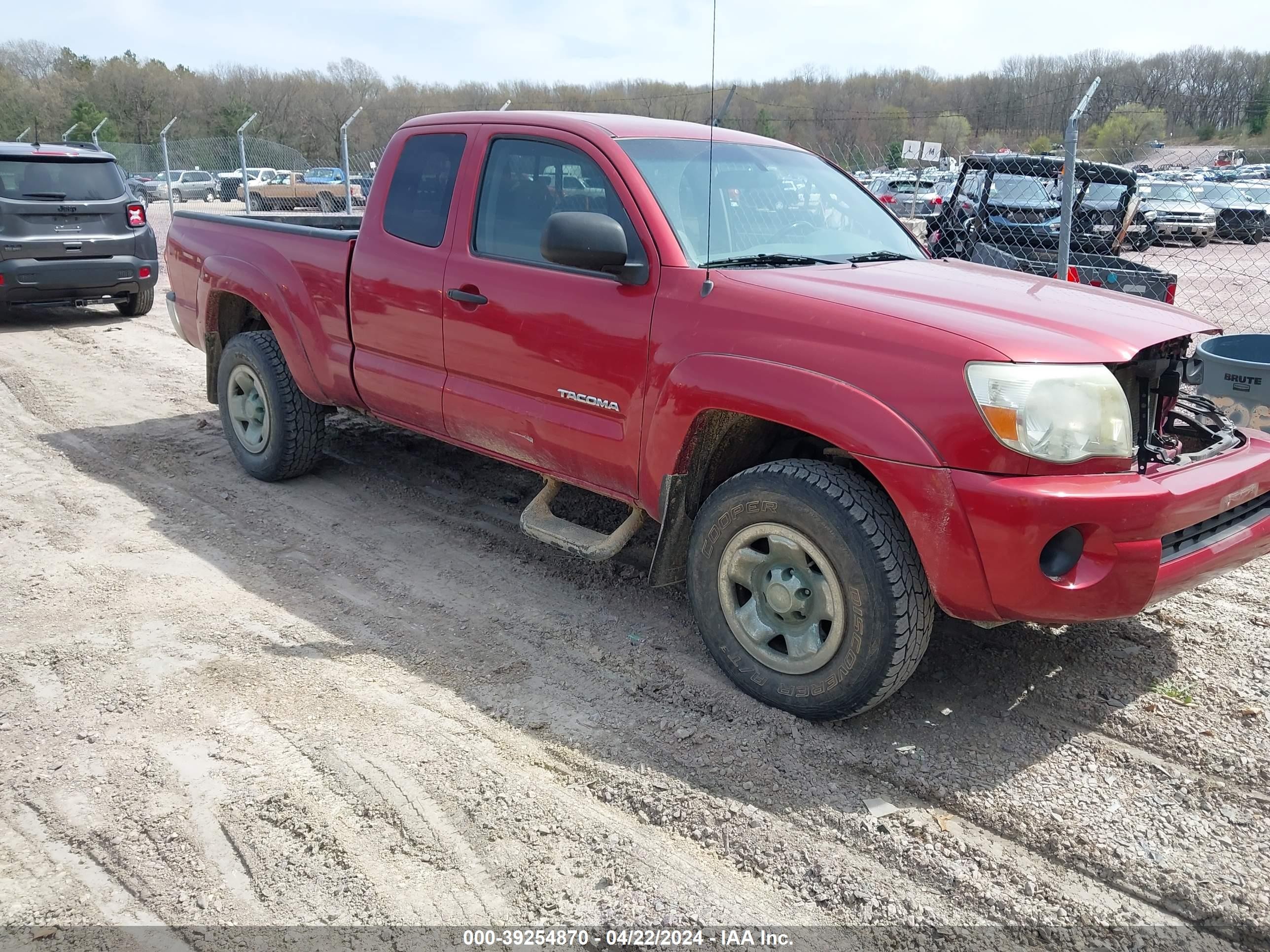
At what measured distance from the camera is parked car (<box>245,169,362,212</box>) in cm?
Answer: 1584

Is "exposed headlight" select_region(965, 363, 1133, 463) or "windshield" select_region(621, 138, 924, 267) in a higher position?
"windshield" select_region(621, 138, 924, 267)

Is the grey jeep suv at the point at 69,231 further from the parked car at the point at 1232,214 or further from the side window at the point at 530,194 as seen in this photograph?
the parked car at the point at 1232,214

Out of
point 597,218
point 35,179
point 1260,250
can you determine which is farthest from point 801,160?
point 1260,250

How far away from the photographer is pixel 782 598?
3248 mm

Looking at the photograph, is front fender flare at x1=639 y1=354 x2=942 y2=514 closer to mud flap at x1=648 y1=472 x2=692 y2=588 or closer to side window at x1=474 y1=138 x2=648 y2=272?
mud flap at x1=648 y1=472 x2=692 y2=588

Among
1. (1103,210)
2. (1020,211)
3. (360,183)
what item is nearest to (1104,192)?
(1103,210)

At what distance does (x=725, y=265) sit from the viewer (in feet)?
11.8

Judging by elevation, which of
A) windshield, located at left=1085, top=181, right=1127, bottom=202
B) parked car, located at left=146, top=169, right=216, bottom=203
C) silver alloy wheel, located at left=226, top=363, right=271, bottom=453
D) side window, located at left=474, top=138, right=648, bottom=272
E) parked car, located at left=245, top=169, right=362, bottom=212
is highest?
parked car, located at left=146, top=169, right=216, bottom=203

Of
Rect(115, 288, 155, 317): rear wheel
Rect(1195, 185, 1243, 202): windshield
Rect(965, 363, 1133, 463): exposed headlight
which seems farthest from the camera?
Rect(1195, 185, 1243, 202): windshield

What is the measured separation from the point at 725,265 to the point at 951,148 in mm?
12026

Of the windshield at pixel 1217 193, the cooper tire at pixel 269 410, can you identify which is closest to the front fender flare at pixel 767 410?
the cooper tire at pixel 269 410

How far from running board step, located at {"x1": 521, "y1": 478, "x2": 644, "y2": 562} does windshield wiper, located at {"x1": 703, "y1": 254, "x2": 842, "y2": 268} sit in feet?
3.27

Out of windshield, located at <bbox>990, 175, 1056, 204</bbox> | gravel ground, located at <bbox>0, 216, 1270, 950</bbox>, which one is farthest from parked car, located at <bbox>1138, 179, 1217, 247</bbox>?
gravel ground, located at <bbox>0, 216, 1270, 950</bbox>

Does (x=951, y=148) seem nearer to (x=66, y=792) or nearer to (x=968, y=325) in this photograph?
(x=968, y=325)
